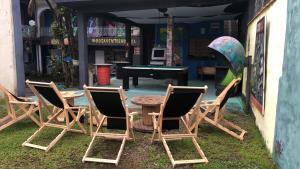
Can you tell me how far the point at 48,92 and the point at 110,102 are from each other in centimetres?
119

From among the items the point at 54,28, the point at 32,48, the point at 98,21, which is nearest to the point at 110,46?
the point at 98,21

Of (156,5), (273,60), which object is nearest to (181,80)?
(156,5)

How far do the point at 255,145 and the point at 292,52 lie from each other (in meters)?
1.85

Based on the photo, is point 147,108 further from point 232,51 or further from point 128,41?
point 128,41

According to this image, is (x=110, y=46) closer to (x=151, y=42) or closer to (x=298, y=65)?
(x=151, y=42)

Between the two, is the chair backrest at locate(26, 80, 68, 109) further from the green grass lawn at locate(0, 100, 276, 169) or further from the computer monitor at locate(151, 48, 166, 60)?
the computer monitor at locate(151, 48, 166, 60)

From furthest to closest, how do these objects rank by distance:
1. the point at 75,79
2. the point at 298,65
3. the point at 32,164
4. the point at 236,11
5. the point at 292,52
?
1. the point at 75,79
2. the point at 236,11
3. the point at 32,164
4. the point at 292,52
5. the point at 298,65

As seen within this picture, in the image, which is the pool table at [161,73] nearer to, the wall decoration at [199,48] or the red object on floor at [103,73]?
the red object on floor at [103,73]

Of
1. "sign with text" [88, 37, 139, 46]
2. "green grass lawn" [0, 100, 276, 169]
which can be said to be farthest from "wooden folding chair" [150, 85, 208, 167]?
"sign with text" [88, 37, 139, 46]

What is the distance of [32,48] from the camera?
2219 centimetres

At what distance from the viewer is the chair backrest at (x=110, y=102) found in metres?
3.79

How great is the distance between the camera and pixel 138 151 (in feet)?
13.5

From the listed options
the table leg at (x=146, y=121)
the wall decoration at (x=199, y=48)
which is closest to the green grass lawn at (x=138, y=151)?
the table leg at (x=146, y=121)

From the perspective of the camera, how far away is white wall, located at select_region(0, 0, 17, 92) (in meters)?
8.09
